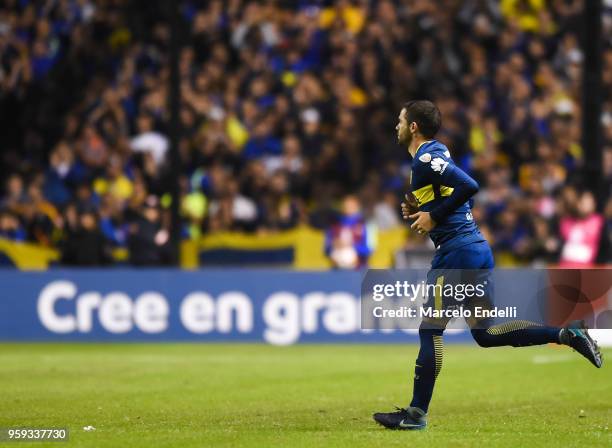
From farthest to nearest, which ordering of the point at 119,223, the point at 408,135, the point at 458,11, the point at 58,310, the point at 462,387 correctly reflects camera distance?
the point at 458,11 → the point at 119,223 → the point at 58,310 → the point at 462,387 → the point at 408,135

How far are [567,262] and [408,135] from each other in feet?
31.6

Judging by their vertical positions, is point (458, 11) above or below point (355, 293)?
above

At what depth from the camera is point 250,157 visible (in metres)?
20.4

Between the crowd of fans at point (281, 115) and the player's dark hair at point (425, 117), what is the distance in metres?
9.44

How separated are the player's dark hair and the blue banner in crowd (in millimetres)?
8783

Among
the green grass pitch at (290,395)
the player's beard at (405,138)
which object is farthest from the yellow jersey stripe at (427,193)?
the green grass pitch at (290,395)

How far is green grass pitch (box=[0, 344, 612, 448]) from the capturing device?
849cm

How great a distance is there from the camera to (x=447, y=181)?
28.6ft

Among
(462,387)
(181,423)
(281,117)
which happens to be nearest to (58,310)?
(281,117)

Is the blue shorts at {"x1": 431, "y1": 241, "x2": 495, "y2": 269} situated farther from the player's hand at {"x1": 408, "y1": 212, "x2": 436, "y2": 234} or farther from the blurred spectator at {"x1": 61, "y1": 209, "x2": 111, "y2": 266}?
the blurred spectator at {"x1": 61, "y1": 209, "x2": 111, "y2": 266}

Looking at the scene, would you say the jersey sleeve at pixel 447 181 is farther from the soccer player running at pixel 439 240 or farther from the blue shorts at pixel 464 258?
the blue shorts at pixel 464 258

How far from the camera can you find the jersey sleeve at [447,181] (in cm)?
868

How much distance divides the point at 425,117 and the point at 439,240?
0.88 metres

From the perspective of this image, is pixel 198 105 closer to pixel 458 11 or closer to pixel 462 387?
pixel 458 11
